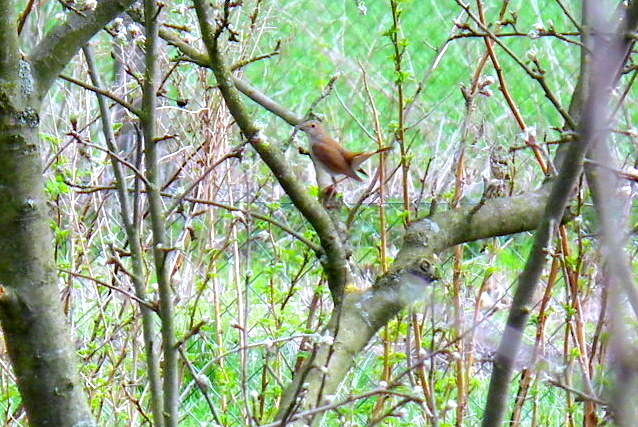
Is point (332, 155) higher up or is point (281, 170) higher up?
point (332, 155)

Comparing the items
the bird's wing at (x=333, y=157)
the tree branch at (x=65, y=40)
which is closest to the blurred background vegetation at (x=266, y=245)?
the bird's wing at (x=333, y=157)

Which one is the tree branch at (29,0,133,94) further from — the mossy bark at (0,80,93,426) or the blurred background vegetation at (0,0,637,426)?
the blurred background vegetation at (0,0,637,426)

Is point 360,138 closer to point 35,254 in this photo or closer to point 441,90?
point 441,90

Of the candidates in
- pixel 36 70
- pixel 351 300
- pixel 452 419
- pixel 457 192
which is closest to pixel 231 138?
pixel 457 192

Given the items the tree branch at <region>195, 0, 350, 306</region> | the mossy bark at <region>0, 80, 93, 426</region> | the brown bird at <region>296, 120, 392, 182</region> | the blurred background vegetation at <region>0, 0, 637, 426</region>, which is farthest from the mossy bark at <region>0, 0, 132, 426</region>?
the brown bird at <region>296, 120, 392, 182</region>

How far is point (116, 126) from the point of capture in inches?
96.3

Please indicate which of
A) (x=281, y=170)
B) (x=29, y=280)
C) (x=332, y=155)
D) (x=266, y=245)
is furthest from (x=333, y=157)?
(x=29, y=280)

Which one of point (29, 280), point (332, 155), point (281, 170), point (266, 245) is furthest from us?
point (266, 245)

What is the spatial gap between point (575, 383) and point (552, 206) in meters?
1.58

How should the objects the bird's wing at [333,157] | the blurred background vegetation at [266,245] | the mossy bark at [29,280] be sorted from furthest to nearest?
1. the bird's wing at [333,157]
2. the blurred background vegetation at [266,245]
3. the mossy bark at [29,280]

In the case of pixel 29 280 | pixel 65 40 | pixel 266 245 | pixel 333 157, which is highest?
pixel 266 245

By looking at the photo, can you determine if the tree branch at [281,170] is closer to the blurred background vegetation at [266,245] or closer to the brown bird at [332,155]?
the blurred background vegetation at [266,245]

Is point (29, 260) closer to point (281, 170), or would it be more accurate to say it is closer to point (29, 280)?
point (29, 280)

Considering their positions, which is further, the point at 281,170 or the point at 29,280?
the point at 281,170
